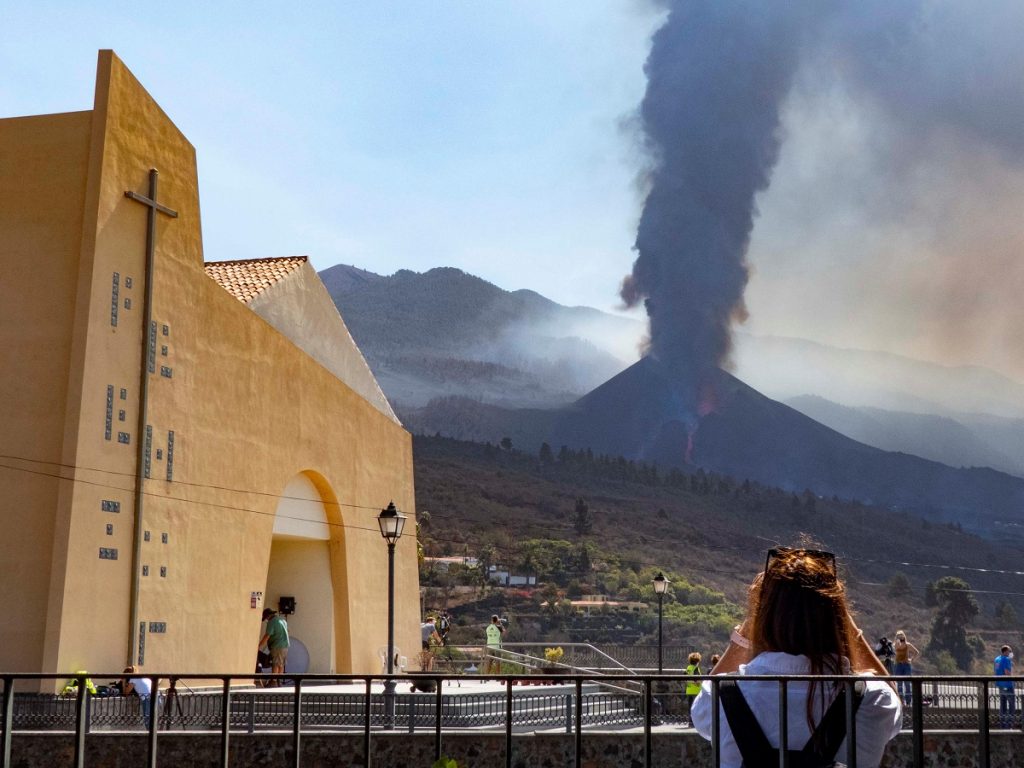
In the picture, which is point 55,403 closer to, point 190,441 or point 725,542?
point 190,441

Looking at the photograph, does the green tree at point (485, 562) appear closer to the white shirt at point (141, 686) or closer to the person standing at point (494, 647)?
the person standing at point (494, 647)

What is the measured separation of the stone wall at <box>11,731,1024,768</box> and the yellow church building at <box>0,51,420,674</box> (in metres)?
2.27

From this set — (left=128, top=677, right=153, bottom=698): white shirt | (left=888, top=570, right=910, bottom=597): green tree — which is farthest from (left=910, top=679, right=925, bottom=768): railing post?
(left=888, top=570, right=910, bottom=597): green tree

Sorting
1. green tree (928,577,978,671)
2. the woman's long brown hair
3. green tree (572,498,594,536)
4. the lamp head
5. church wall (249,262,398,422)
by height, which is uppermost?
church wall (249,262,398,422)

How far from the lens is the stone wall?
13.6 metres

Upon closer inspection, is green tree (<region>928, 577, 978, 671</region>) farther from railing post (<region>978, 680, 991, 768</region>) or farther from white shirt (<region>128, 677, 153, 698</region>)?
railing post (<region>978, 680, 991, 768</region>)

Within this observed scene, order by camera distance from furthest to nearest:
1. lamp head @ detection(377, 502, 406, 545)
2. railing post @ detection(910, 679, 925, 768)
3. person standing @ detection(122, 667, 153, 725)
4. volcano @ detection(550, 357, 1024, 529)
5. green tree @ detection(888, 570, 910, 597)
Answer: volcano @ detection(550, 357, 1024, 529) < green tree @ detection(888, 570, 910, 597) < lamp head @ detection(377, 502, 406, 545) < person standing @ detection(122, 667, 153, 725) < railing post @ detection(910, 679, 925, 768)

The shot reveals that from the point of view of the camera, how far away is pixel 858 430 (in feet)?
632

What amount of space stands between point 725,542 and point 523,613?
31201 millimetres

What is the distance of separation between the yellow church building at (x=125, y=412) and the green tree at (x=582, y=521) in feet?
242

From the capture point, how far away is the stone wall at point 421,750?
13.6 meters

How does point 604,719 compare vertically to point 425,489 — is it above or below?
below

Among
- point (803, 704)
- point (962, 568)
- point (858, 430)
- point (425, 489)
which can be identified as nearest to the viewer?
point (803, 704)

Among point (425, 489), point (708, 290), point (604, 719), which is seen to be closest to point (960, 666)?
point (425, 489)
